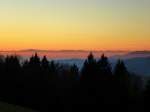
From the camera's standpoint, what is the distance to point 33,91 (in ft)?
206

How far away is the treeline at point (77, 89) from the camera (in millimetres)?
51000

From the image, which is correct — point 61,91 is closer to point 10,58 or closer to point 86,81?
point 86,81

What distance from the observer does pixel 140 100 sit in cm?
5228

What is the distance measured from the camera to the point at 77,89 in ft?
184

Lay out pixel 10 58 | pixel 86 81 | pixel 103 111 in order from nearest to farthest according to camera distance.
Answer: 1. pixel 103 111
2. pixel 86 81
3. pixel 10 58

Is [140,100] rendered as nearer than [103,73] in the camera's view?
Yes

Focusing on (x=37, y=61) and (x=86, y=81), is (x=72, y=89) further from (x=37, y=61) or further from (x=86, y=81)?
(x=37, y=61)

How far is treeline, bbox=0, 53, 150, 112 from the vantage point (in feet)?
167

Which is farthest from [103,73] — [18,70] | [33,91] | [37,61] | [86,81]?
[37,61]

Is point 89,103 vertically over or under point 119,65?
under

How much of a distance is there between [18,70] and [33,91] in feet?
24.4

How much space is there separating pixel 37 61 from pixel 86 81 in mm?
28769

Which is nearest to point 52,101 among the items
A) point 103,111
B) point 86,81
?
point 86,81

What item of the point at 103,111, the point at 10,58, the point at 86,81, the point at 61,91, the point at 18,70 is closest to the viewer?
the point at 103,111
